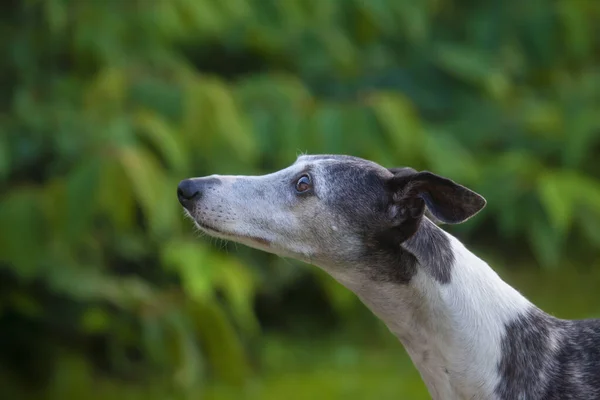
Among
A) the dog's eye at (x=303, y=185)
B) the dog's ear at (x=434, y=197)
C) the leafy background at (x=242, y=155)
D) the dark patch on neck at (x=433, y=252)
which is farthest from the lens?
the leafy background at (x=242, y=155)

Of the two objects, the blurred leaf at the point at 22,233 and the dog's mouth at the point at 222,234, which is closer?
the dog's mouth at the point at 222,234

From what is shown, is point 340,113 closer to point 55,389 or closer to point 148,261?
point 148,261

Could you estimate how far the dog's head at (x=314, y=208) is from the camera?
3.84m

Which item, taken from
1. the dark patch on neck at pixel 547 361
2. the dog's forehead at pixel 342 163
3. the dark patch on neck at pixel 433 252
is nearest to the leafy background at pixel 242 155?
the dog's forehead at pixel 342 163

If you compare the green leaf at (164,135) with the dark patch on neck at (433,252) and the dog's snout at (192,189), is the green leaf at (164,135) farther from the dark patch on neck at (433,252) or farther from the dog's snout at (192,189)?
the dark patch on neck at (433,252)

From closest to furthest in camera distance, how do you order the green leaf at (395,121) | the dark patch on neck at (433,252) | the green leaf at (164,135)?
the dark patch on neck at (433,252) < the green leaf at (164,135) < the green leaf at (395,121)

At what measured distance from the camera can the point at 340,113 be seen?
237 inches

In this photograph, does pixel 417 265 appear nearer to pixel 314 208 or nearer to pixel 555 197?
pixel 314 208

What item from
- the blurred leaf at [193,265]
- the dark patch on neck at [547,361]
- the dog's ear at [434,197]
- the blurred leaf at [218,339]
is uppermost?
the dog's ear at [434,197]

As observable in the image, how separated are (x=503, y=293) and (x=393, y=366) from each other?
12.8ft

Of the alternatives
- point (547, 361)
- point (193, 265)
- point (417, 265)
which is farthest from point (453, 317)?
point (193, 265)

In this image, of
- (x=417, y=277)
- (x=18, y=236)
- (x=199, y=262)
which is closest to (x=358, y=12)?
(x=199, y=262)

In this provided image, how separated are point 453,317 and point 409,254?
27cm

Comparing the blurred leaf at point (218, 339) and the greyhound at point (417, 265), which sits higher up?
the greyhound at point (417, 265)
